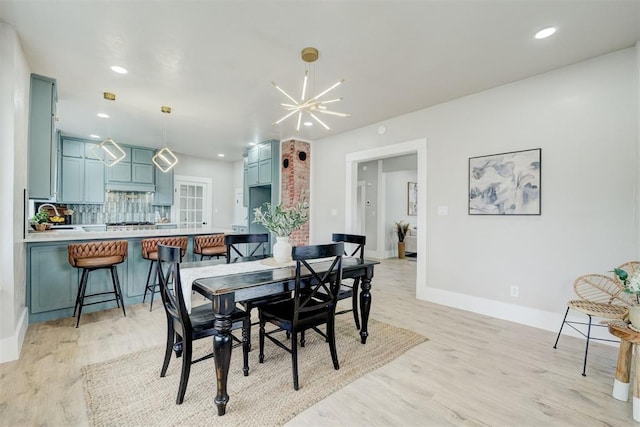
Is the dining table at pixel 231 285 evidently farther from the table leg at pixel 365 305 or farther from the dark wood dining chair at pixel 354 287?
the dark wood dining chair at pixel 354 287

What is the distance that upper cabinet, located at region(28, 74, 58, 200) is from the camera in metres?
2.93

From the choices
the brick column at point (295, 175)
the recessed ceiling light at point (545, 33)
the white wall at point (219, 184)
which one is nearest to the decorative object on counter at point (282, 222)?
the recessed ceiling light at point (545, 33)

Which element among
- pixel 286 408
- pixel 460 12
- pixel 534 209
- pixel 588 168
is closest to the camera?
pixel 286 408

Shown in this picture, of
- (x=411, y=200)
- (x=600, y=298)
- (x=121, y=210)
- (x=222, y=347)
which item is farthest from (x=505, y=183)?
(x=121, y=210)

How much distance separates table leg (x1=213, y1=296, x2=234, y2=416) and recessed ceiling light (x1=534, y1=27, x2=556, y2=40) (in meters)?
3.16

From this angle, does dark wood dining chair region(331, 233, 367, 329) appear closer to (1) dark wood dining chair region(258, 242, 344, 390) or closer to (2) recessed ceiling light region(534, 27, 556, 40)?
(1) dark wood dining chair region(258, 242, 344, 390)

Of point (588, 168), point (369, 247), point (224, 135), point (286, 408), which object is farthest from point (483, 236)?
point (224, 135)

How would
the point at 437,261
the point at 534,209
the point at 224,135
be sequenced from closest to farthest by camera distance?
the point at 534,209 → the point at 437,261 → the point at 224,135

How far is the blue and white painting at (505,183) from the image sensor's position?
10.2 feet

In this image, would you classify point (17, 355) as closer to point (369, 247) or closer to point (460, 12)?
point (460, 12)

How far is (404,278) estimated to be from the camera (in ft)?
17.4

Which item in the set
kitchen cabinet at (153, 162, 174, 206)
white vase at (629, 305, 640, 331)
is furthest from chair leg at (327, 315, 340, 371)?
kitchen cabinet at (153, 162, 174, 206)

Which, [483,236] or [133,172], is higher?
[133,172]

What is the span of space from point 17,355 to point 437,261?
4385 millimetres
